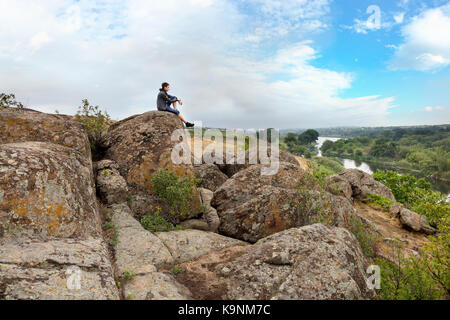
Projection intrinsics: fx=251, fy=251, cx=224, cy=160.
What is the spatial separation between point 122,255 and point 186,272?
1503 mm

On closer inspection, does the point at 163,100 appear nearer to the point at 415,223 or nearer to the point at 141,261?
the point at 141,261

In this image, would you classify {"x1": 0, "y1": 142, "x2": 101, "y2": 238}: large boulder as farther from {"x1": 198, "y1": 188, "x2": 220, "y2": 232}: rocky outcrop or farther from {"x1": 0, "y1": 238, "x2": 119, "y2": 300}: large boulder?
{"x1": 198, "y1": 188, "x2": 220, "y2": 232}: rocky outcrop

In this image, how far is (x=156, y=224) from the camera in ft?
25.1

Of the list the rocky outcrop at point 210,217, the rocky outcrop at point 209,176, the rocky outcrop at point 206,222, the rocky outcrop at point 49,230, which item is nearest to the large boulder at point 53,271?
the rocky outcrop at point 49,230

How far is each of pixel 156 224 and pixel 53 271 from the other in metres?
3.70

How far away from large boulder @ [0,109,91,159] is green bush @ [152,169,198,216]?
2494 mm

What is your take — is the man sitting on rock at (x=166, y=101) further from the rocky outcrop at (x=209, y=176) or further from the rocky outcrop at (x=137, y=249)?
the rocky outcrop at (x=137, y=249)

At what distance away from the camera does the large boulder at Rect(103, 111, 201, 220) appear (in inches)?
338

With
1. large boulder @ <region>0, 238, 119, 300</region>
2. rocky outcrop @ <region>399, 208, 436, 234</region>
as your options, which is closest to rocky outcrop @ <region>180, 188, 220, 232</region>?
large boulder @ <region>0, 238, 119, 300</region>

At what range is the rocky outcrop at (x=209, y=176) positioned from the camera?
507 inches

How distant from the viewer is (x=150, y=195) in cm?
861

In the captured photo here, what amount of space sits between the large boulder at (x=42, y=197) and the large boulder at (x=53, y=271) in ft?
1.05
